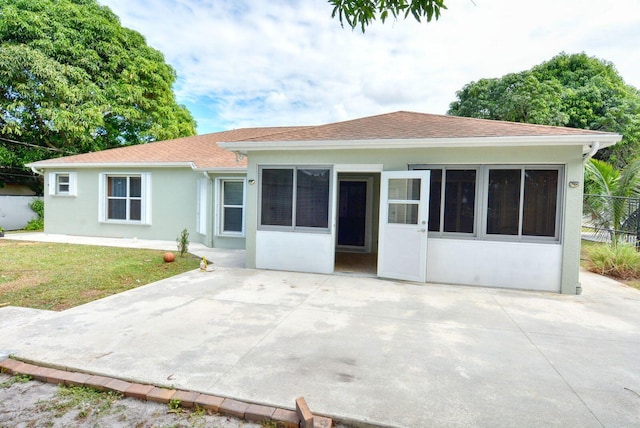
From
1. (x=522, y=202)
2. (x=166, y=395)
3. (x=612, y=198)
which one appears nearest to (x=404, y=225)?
(x=522, y=202)

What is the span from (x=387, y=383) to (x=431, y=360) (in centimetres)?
66

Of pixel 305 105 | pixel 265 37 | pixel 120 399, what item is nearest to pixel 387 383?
pixel 120 399

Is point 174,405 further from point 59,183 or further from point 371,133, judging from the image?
point 59,183

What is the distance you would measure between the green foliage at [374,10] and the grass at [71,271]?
4.97 meters

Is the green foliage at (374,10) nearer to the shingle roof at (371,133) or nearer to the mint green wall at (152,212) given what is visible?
the shingle roof at (371,133)

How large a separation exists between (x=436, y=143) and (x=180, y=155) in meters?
8.66

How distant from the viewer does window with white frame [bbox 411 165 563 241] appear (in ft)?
18.9

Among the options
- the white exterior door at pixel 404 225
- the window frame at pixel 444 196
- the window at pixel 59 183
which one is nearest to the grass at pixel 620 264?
the window frame at pixel 444 196

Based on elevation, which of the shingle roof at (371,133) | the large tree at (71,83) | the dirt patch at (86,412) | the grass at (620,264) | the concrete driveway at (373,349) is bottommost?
the dirt patch at (86,412)

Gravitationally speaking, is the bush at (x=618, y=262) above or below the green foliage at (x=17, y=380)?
above

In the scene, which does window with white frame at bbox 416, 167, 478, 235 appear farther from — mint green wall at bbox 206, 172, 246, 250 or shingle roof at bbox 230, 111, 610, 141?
mint green wall at bbox 206, 172, 246, 250

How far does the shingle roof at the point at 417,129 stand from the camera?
5777 mm

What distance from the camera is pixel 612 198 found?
9.48 metres

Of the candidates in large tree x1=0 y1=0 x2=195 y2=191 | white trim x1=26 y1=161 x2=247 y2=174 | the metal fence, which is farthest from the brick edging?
large tree x1=0 y1=0 x2=195 y2=191
